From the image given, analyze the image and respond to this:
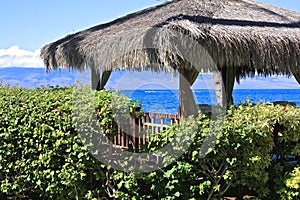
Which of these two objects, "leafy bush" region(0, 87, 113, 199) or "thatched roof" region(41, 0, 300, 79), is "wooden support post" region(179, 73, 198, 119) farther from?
"leafy bush" region(0, 87, 113, 199)

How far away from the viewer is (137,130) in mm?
5285

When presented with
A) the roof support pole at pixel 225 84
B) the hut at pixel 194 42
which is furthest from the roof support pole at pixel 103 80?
the roof support pole at pixel 225 84

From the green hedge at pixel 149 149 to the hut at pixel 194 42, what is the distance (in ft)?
3.55

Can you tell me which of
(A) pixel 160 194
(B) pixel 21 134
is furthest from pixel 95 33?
(A) pixel 160 194

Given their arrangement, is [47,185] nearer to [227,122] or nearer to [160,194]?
[160,194]

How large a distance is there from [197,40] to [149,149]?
169 cm

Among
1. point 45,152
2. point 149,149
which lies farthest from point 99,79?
point 149,149

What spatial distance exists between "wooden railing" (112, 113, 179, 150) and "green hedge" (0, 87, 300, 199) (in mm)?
120

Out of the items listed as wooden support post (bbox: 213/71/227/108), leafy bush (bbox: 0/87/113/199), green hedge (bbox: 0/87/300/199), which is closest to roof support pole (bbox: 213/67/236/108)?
wooden support post (bbox: 213/71/227/108)

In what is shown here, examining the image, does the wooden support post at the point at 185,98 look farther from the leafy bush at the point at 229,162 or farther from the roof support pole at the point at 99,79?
the roof support pole at the point at 99,79

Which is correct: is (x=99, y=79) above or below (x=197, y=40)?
below

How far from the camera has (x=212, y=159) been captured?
5.02m

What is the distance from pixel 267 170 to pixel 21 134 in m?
3.08

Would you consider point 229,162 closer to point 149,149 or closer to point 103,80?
point 149,149
